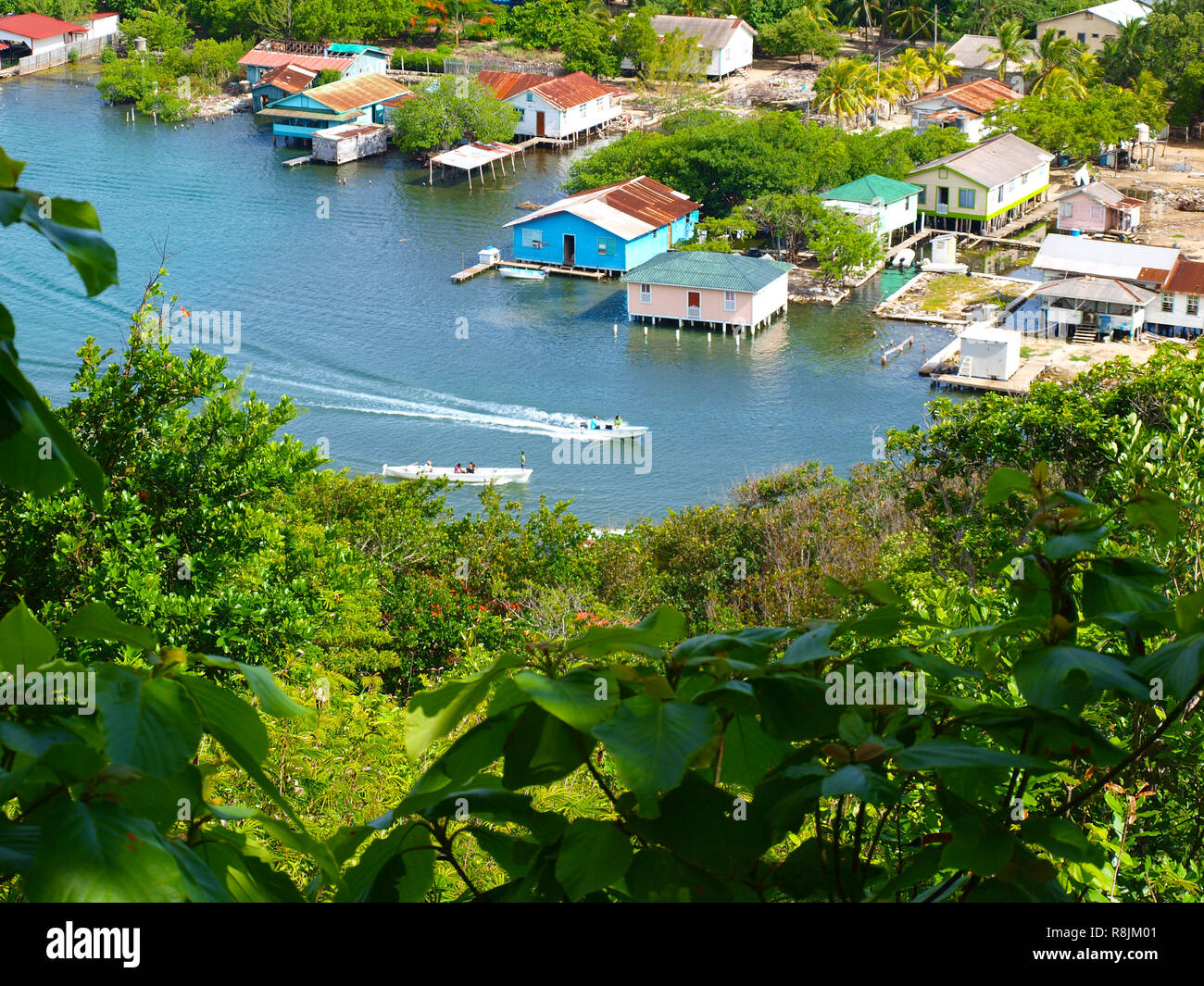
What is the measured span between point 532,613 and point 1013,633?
1824cm

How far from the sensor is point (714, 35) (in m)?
82.1

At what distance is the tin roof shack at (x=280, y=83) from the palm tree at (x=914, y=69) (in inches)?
1273

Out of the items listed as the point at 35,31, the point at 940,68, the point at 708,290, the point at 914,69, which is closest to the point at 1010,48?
the point at 940,68

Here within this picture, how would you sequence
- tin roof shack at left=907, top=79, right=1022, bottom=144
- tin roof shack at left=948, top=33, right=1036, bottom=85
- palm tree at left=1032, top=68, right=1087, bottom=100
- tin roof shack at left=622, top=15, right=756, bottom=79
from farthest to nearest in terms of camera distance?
tin roof shack at left=622, top=15, right=756, bottom=79
tin roof shack at left=948, top=33, right=1036, bottom=85
palm tree at left=1032, top=68, right=1087, bottom=100
tin roof shack at left=907, top=79, right=1022, bottom=144

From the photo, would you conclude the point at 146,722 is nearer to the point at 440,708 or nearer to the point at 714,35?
the point at 440,708

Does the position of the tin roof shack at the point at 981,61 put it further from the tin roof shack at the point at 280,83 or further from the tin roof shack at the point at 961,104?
the tin roof shack at the point at 280,83

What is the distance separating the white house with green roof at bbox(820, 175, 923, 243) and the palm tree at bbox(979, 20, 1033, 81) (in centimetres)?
2379

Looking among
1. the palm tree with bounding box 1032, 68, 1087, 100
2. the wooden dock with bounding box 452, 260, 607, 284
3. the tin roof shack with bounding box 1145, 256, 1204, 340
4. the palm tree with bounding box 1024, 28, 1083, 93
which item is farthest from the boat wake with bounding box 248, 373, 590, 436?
the palm tree with bounding box 1024, 28, 1083, 93

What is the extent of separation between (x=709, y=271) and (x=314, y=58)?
1598 inches

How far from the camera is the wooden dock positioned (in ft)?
171

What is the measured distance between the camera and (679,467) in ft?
117

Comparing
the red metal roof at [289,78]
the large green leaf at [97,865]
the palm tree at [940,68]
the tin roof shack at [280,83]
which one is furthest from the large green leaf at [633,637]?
the palm tree at [940,68]

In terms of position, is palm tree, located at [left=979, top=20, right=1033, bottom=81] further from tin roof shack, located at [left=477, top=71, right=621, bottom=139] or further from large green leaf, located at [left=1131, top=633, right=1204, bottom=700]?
large green leaf, located at [left=1131, top=633, right=1204, bottom=700]
